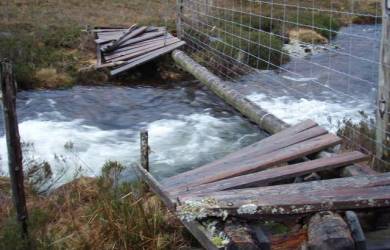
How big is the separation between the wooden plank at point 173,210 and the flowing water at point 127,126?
60.0 inches

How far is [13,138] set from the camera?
4117mm

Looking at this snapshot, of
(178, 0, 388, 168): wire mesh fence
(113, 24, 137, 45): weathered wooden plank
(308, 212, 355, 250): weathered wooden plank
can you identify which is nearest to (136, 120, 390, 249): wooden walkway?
(308, 212, 355, 250): weathered wooden plank

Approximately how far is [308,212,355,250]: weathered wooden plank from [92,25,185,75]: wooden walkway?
360 inches

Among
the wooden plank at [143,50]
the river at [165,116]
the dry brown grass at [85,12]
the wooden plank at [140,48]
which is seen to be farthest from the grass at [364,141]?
the dry brown grass at [85,12]

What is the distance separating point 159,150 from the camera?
26.7ft

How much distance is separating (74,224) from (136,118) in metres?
5.18

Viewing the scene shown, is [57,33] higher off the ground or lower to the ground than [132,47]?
higher

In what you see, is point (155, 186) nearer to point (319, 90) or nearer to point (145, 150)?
point (145, 150)

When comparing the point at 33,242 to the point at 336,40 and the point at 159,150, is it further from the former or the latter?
the point at 336,40

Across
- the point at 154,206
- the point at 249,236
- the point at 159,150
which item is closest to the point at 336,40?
the point at 159,150

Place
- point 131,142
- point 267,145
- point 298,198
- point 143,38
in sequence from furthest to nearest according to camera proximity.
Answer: point 143,38, point 131,142, point 267,145, point 298,198

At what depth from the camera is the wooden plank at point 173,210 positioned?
11.1ft

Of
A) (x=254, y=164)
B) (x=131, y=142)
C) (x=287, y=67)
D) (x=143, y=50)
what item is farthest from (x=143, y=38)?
(x=254, y=164)

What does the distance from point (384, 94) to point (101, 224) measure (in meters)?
2.77
